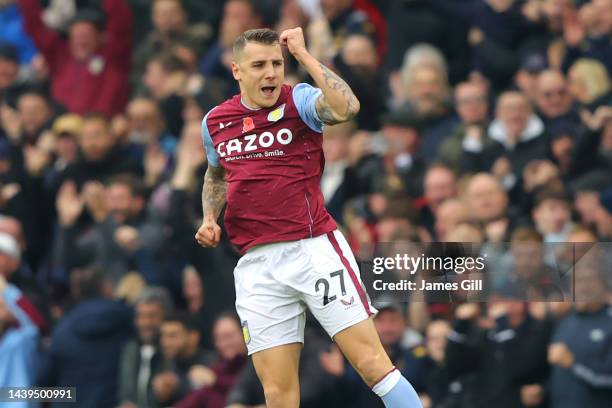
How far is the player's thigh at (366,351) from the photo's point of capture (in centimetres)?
976

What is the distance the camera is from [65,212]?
16766 mm

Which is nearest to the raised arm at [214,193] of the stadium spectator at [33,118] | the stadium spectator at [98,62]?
the stadium spectator at [98,62]

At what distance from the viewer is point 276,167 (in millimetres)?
9883

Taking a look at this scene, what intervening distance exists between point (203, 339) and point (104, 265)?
1.72 m

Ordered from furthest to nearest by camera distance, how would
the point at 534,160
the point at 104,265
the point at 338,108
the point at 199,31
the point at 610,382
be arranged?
1. the point at 199,31
2. the point at 104,265
3. the point at 534,160
4. the point at 610,382
5. the point at 338,108

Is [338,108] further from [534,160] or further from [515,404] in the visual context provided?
[534,160]

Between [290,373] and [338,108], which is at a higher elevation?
[338,108]

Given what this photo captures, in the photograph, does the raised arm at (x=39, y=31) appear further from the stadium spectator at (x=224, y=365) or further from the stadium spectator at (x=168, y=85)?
the stadium spectator at (x=224, y=365)

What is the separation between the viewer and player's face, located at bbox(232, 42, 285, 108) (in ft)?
32.0

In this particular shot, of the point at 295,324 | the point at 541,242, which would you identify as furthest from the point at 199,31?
the point at 295,324

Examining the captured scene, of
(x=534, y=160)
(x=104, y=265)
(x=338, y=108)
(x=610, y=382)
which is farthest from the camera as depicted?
(x=104, y=265)

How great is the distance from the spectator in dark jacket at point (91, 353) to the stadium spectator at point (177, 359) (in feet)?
1.82

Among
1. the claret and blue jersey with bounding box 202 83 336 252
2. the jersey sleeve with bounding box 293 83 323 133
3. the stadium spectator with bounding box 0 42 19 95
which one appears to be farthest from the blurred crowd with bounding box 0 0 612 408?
the jersey sleeve with bounding box 293 83 323 133

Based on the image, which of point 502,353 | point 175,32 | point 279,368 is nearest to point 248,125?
point 279,368
